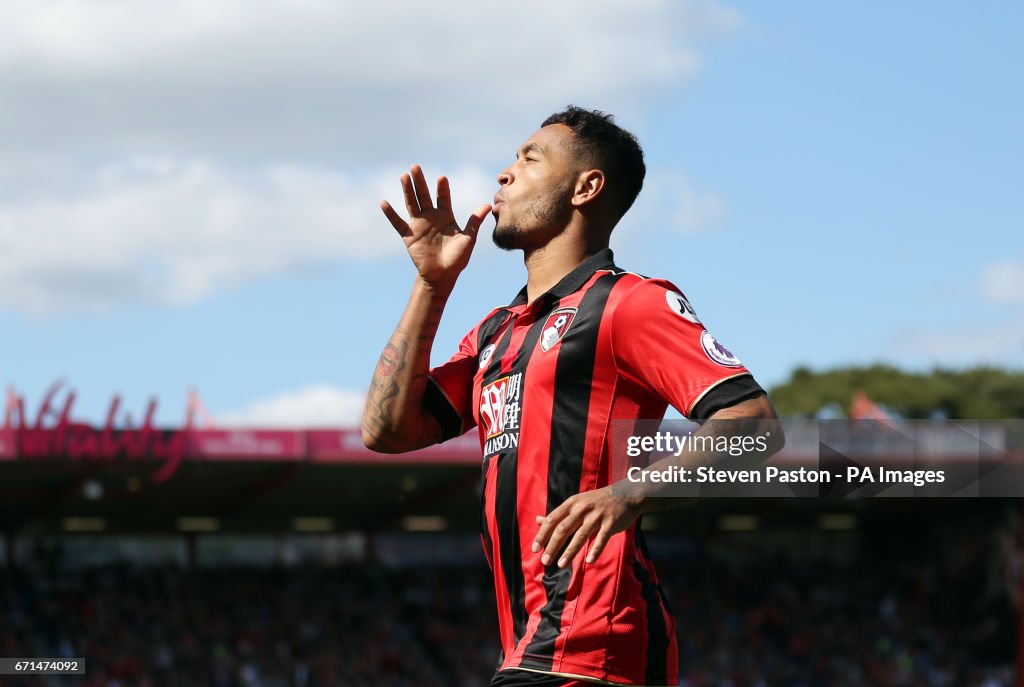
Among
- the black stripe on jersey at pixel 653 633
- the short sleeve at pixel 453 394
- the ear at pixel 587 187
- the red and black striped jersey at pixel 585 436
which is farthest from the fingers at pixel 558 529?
the ear at pixel 587 187

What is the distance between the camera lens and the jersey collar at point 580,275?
14.4ft

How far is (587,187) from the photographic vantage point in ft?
14.9

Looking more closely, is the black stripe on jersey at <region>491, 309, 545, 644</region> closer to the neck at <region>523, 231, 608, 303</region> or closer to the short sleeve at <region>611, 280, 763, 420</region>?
the neck at <region>523, 231, 608, 303</region>

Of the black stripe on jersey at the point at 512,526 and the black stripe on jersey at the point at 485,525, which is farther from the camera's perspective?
the black stripe on jersey at the point at 485,525

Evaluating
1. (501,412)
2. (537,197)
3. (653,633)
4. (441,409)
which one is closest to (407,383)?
(441,409)

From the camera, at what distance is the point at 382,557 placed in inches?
1264

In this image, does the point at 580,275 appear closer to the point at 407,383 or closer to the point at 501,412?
the point at 501,412

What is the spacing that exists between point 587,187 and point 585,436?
87 cm

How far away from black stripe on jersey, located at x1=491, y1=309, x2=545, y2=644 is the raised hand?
505mm

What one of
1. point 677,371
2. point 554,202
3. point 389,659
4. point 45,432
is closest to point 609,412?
point 677,371

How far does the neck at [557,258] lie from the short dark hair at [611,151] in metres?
0.18

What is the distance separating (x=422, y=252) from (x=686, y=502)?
1.39m

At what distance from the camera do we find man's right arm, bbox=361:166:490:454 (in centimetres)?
470

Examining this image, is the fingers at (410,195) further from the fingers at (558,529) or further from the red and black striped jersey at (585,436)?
the fingers at (558,529)
